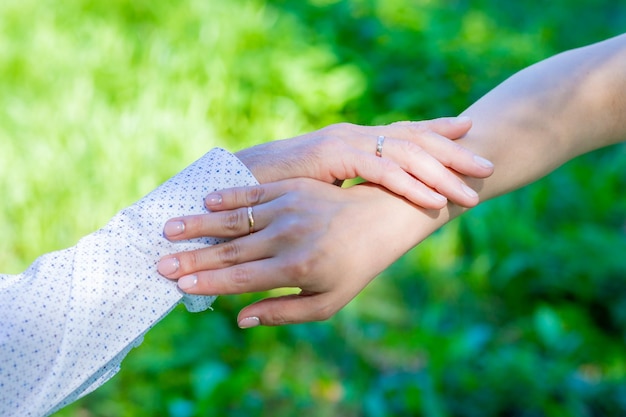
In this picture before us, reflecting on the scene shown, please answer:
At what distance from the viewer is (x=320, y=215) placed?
1.36 m

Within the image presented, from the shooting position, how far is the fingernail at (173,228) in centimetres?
133

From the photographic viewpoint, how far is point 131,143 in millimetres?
3229

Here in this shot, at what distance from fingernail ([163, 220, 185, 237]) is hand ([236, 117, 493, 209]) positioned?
20 cm

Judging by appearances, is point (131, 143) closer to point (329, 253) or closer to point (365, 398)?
point (365, 398)

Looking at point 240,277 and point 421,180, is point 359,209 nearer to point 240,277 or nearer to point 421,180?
point 421,180

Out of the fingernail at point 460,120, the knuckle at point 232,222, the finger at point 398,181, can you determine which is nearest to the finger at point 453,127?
the fingernail at point 460,120

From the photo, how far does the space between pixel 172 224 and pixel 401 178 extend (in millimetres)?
437

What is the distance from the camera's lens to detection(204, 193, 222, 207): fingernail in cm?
138

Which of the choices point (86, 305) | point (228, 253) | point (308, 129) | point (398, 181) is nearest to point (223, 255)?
point (228, 253)

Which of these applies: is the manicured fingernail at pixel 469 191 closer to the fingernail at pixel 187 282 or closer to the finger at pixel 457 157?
the finger at pixel 457 157

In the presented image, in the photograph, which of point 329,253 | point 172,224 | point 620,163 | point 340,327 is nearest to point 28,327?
point 172,224

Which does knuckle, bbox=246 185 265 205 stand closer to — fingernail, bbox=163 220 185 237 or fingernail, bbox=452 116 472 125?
fingernail, bbox=163 220 185 237

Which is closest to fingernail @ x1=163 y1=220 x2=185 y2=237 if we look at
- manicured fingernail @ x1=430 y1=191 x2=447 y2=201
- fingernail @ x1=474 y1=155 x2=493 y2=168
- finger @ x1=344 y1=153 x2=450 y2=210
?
finger @ x1=344 y1=153 x2=450 y2=210

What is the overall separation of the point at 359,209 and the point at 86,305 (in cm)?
51
